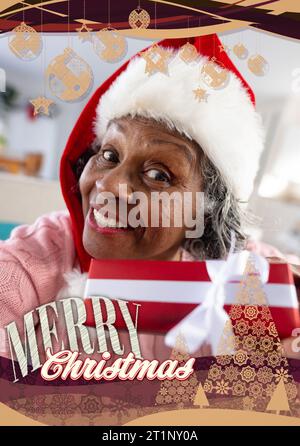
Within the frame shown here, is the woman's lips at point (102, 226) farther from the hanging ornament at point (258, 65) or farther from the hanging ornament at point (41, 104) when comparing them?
the hanging ornament at point (258, 65)

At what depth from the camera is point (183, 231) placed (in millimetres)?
642

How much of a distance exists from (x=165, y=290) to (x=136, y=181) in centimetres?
16

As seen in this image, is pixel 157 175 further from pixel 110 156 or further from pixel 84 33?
pixel 84 33

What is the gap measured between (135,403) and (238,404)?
15 centimetres

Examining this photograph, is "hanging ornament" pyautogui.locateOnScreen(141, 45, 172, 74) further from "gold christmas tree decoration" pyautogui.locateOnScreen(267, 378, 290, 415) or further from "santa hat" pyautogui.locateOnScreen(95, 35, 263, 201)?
"gold christmas tree decoration" pyautogui.locateOnScreen(267, 378, 290, 415)

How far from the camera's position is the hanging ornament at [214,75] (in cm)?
61

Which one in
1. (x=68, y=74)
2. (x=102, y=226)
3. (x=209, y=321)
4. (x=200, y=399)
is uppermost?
(x=68, y=74)

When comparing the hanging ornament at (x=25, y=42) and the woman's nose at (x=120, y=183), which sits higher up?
the hanging ornament at (x=25, y=42)

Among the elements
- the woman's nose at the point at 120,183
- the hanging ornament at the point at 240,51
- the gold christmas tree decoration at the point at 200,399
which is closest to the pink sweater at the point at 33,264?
the woman's nose at the point at 120,183

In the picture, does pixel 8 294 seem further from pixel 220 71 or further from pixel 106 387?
pixel 220 71

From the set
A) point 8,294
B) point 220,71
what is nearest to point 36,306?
point 8,294

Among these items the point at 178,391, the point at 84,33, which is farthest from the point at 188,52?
the point at 178,391

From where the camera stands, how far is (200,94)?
0.61 meters

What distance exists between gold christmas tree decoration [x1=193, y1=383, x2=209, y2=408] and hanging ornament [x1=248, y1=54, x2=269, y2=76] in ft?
1.48
